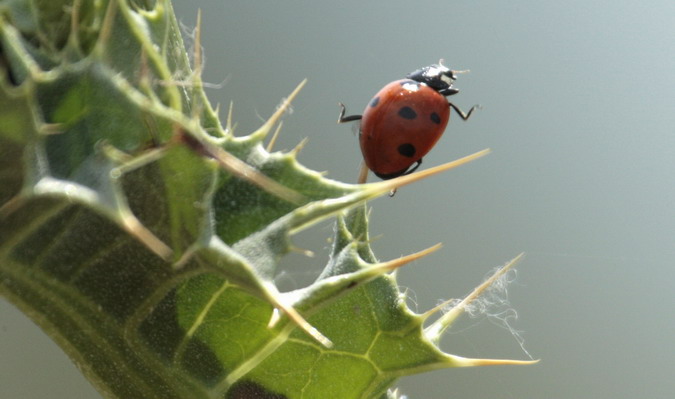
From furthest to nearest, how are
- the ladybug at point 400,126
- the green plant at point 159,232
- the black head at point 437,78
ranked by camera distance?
the black head at point 437,78
the ladybug at point 400,126
the green plant at point 159,232

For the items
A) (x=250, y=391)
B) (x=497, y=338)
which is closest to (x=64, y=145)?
(x=250, y=391)

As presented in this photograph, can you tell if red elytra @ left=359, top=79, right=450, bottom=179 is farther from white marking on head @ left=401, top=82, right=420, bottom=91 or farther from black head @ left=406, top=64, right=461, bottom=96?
black head @ left=406, top=64, right=461, bottom=96

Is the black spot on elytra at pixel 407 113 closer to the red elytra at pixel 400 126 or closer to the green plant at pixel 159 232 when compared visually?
the red elytra at pixel 400 126

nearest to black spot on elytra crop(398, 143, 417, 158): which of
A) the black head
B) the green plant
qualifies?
the black head

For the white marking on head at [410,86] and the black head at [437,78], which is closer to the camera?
the white marking on head at [410,86]

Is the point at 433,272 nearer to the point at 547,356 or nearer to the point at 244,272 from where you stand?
the point at 547,356

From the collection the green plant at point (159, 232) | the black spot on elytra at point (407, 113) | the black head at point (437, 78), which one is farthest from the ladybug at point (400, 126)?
the green plant at point (159, 232)

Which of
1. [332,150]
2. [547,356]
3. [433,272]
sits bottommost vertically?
[547,356]

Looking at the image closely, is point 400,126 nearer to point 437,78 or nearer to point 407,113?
point 407,113
